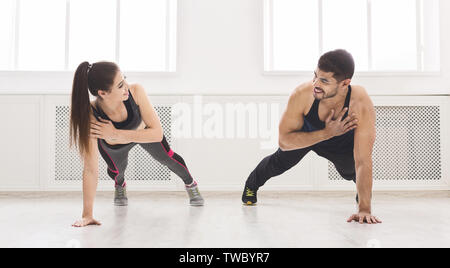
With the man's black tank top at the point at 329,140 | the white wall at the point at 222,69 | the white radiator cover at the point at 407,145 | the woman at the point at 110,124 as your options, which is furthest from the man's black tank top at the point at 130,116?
the white radiator cover at the point at 407,145

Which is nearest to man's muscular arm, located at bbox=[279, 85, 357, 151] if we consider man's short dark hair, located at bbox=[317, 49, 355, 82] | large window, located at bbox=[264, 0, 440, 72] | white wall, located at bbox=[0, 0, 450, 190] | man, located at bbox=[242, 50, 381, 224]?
man, located at bbox=[242, 50, 381, 224]

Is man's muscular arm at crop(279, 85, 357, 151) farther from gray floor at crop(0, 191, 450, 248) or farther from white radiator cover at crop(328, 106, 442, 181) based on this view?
white radiator cover at crop(328, 106, 442, 181)

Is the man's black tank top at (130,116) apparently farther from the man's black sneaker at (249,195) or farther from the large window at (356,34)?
the large window at (356,34)

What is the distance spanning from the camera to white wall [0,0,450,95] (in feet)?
9.66

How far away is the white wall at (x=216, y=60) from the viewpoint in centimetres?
295

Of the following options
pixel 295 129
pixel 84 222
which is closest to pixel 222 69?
pixel 295 129

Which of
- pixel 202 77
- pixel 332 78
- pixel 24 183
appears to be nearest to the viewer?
pixel 332 78

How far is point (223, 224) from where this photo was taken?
1.59 metres

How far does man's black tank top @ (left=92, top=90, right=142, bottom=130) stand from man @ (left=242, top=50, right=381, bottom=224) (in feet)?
2.54

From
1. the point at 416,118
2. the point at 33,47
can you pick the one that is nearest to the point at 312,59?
the point at 416,118

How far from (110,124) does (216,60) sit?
152 centimetres
